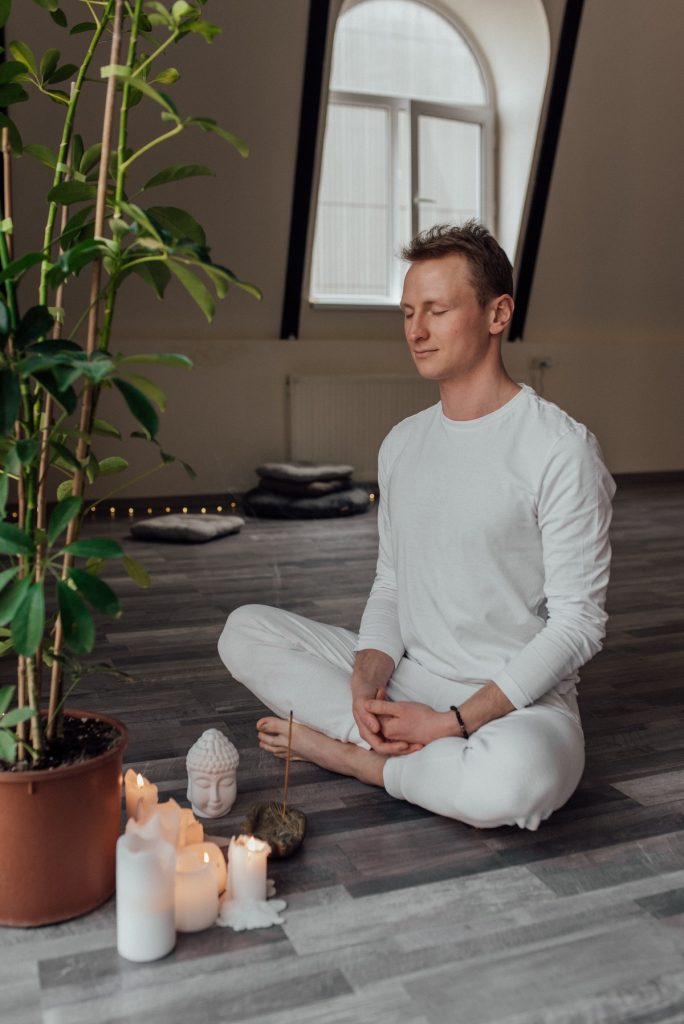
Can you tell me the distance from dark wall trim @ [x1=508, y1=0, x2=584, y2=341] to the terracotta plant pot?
5423 mm

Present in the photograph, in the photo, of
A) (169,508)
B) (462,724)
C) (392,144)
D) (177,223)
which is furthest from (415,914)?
(392,144)

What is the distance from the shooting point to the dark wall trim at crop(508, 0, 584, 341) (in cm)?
581

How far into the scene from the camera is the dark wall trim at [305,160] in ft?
17.3

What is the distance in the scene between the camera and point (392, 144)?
624 centimetres

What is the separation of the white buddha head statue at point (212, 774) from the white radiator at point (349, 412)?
437 cm

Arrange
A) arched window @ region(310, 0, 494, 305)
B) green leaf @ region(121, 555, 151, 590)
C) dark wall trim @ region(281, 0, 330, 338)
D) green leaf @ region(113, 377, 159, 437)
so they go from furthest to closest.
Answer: arched window @ region(310, 0, 494, 305) < dark wall trim @ region(281, 0, 330, 338) < green leaf @ region(121, 555, 151, 590) < green leaf @ region(113, 377, 159, 437)

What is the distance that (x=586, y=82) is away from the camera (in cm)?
601

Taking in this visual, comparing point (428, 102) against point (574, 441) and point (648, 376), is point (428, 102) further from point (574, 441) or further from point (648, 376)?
point (574, 441)

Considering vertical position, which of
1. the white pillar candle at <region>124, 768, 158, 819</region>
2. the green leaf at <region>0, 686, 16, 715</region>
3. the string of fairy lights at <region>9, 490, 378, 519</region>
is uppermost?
the green leaf at <region>0, 686, 16, 715</region>

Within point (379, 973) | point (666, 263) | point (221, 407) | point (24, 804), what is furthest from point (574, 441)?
point (666, 263)

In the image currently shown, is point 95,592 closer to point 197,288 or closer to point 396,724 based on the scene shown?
point 197,288

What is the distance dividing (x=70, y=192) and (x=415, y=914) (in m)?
1.11

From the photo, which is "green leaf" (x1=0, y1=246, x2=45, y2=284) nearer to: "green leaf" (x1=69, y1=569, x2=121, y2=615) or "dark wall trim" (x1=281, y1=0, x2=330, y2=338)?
"green leaf" (x1=69, y1=569, x2=121, y2=615)

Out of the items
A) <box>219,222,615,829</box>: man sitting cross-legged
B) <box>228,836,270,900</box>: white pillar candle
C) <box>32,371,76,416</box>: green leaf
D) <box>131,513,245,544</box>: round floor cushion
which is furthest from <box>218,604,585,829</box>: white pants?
<box>131,513,245,544</box>: round floor cushion
